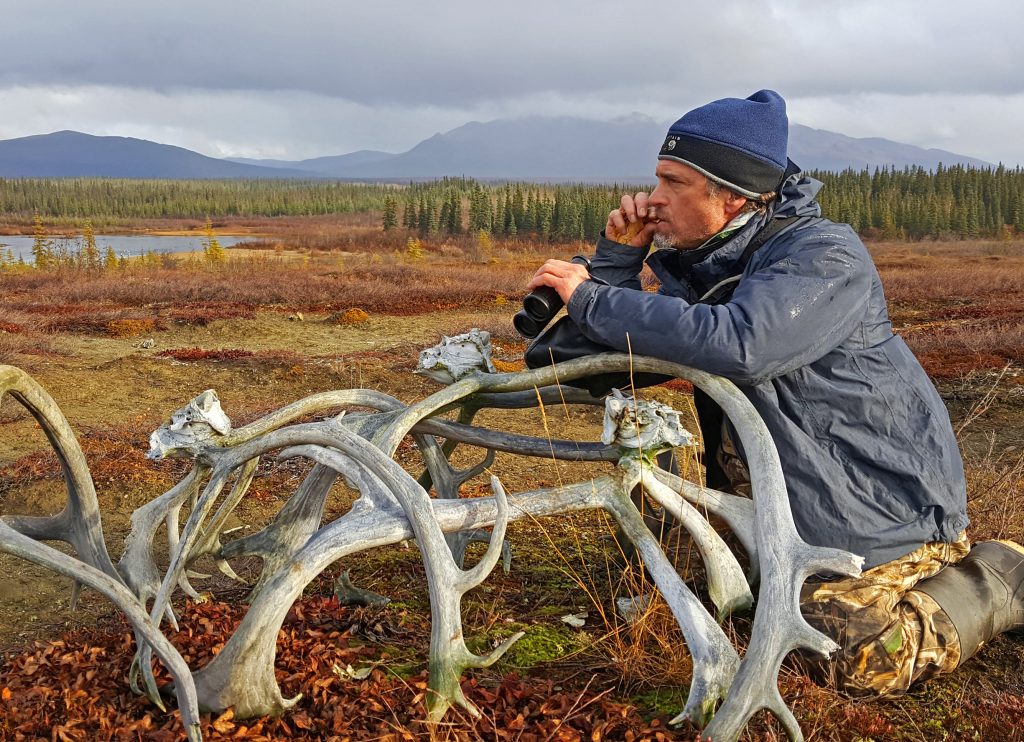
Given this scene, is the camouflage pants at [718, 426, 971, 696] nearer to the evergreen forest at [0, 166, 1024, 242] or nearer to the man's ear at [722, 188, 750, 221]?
the man's ear at [722, 188, 750, 221]

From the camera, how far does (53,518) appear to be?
10.4ft

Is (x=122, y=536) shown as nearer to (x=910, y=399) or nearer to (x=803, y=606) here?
(x=803, y=606)

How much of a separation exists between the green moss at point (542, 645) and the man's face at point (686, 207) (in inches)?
65.7

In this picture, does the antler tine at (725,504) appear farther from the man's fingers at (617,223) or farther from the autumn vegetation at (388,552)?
the man's fingers at (617,223)

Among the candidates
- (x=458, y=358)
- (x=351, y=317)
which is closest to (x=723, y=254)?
(x=458, y=358)

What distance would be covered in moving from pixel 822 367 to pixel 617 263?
96 centimetres

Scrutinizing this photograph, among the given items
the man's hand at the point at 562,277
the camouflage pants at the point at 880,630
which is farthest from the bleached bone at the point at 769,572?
the camouflage pants at the point at 880,630

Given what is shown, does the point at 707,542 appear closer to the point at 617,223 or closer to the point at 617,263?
the point at 617,263

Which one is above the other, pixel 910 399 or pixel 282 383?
pixel 910 399

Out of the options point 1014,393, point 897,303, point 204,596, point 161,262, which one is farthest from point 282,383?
point 161,262

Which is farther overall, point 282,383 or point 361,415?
point 282,383

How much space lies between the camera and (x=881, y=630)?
3277 millimetres

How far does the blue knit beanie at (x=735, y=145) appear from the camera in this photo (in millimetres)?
3463

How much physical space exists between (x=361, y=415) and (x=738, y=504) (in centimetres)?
156
